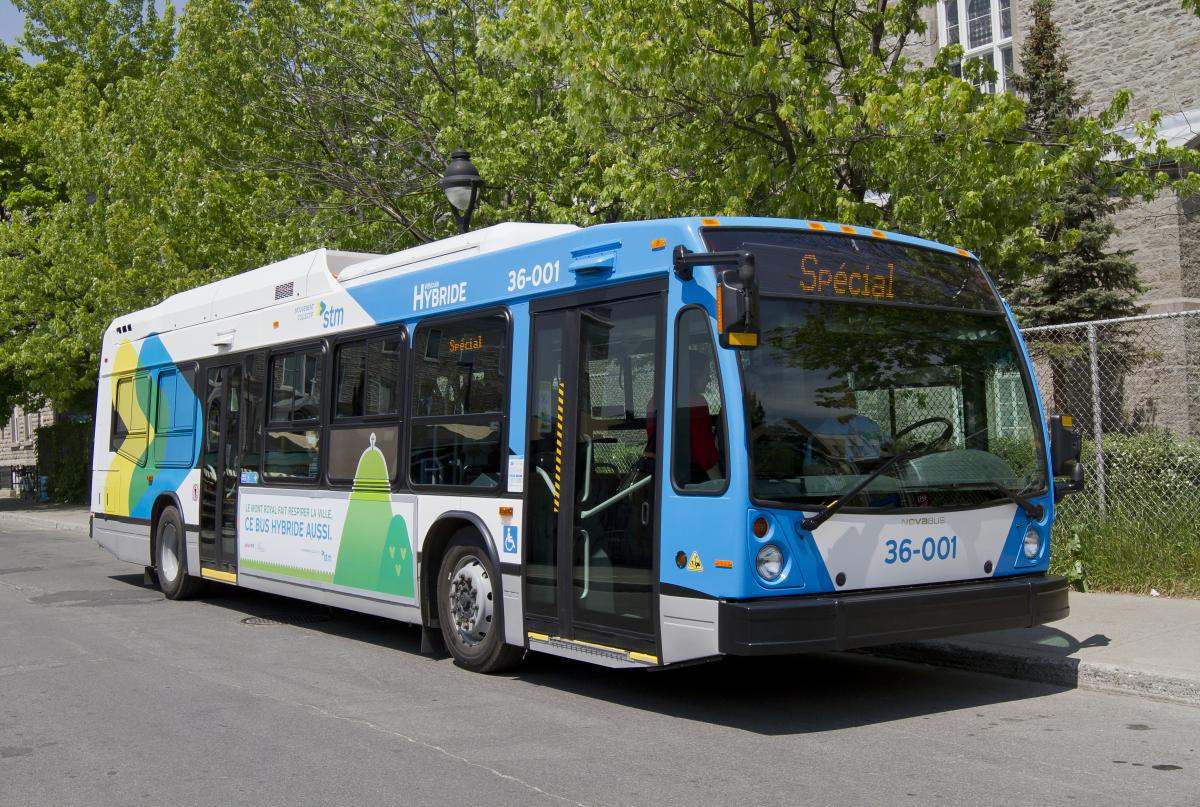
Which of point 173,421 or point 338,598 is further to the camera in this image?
point 173,421

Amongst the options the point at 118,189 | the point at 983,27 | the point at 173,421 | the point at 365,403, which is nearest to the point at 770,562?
the point at 365,403

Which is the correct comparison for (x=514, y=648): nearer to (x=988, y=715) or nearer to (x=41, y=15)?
(x=988, y=715)

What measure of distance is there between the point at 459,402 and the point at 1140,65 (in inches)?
723

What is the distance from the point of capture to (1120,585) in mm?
10391

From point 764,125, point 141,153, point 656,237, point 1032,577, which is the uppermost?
point 141,153

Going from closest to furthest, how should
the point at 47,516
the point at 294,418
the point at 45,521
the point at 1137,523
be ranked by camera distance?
the point at 1137,523, the point at 294,418, the point at 45,521, the point at 47,516

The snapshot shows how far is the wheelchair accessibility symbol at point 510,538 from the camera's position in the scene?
7.86 metres

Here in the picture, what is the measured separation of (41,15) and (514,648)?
32.5m

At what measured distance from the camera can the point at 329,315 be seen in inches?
410

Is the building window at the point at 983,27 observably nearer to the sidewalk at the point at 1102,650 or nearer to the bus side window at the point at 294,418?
the sidewalk at the point at 1102,650

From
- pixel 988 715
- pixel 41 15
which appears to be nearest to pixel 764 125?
pixel 988 715

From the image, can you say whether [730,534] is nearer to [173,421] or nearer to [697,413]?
[697,413]

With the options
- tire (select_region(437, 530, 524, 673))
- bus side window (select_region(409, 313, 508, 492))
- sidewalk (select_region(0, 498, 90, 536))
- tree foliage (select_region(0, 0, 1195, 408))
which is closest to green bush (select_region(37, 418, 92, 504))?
sidewalk (select_region(0, 498, 90, 536))

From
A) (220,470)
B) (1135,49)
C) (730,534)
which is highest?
(1135,49)
